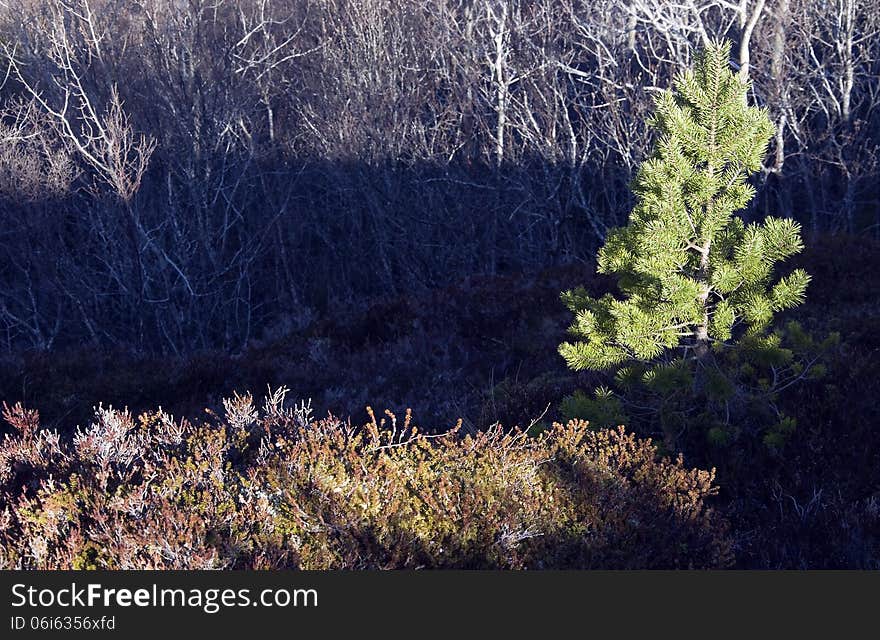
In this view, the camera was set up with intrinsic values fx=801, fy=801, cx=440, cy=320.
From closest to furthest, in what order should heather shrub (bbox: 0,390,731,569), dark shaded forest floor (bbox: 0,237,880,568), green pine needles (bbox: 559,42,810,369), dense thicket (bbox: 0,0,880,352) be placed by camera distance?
heather shrub (bbox: 0,390,731,569) → dark shaded forest floor (bbox: 0,237,880,568) → green pine needles (bbox: 559,42,810,369) → dense thicket (bbox: 0,0,880,352)

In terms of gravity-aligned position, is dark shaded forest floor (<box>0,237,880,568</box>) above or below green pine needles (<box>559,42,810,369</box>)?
below

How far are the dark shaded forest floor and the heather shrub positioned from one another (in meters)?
0.67

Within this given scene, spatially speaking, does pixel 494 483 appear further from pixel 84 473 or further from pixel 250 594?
pixel 84 473

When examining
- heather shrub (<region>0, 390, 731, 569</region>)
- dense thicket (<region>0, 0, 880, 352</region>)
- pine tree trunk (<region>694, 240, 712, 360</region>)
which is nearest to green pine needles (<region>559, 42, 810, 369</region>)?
pine tree trunk (<region>694, 240, 712, 360</region>)

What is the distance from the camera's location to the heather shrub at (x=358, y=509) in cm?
339

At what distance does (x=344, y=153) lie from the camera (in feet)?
60.2

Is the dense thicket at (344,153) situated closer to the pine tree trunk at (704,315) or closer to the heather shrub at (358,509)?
the pine tree trunk at (704,315)

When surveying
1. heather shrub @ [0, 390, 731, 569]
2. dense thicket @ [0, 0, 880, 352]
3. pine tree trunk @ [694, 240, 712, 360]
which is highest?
dense thicket @ [0, 0, 880, 352]

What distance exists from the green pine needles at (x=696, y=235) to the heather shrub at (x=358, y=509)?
905 millimetres

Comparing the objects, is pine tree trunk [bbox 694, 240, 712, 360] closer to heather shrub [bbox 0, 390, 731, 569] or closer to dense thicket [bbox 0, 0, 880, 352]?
heather shrub [bbox 0, 390, 731, 569]

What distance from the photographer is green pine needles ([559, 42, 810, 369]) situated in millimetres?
4770

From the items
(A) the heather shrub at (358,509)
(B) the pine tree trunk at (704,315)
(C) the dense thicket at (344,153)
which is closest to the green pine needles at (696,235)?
(B) the pine tree trunk at (704,315)

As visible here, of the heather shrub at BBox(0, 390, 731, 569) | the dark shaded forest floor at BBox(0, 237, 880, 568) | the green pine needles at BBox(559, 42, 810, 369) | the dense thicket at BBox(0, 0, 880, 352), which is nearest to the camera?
the heather shrub at BBox(0, 390, 731, 569)

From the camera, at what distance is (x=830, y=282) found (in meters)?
9.01
